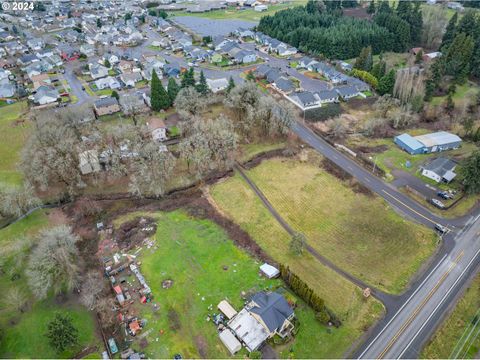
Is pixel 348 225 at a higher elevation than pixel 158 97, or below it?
below

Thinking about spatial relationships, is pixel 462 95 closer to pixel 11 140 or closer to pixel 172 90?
pixel 172 90

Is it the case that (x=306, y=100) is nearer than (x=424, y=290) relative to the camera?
No

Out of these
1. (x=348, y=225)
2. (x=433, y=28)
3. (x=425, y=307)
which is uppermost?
(x=433, y=28)

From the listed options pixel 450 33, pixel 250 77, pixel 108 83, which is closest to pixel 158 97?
pixel 108 83

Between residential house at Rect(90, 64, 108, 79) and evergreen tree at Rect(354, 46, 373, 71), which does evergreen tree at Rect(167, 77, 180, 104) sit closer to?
residential house at Rect(90, 64, 108, 79)

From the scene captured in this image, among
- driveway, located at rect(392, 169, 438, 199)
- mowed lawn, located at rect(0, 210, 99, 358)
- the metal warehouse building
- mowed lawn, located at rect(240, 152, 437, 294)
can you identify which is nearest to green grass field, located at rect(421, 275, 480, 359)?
mowed lawn, located at rect(240, 152, 437, 294)

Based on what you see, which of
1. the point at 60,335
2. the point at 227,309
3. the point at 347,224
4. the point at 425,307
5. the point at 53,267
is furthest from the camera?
the point at 347,224

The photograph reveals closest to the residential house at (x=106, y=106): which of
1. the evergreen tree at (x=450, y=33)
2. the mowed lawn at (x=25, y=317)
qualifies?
the mowed lawn at (x=25, y=317)
